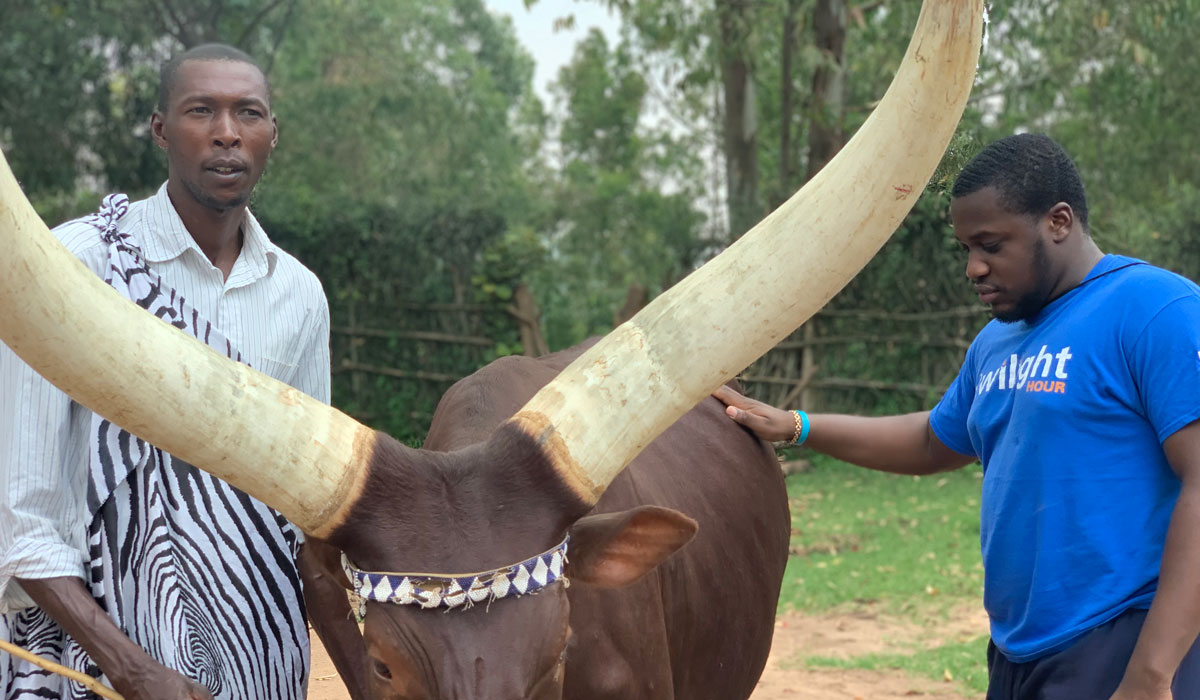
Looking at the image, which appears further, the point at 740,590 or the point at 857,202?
the point at 740,590

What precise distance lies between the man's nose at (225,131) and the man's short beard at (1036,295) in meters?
1.80

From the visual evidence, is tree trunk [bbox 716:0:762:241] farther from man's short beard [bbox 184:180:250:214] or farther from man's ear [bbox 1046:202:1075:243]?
man's short beard [bbox 184:180:250:214]

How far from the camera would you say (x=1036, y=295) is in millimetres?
2754

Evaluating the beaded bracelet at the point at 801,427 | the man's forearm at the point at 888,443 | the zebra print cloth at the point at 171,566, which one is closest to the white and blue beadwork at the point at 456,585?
the zebra print cloth at the point at 171,566

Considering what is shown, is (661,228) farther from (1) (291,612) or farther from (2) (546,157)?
(1) (291,612)

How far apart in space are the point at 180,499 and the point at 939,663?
514 centimetres

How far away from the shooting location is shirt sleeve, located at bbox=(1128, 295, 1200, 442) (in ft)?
8.05

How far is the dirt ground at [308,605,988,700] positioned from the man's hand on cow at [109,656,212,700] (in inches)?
113

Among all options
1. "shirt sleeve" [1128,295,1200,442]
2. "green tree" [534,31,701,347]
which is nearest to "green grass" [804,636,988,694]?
"shirt sleeve" [1128,295,1200,442]

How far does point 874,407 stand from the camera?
13125 mm

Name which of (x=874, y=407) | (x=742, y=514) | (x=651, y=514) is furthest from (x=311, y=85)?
(x=651, y=514)

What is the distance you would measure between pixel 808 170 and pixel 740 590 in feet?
34.0

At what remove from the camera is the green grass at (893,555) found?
22.8 feet

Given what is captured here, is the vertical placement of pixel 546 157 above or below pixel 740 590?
above
